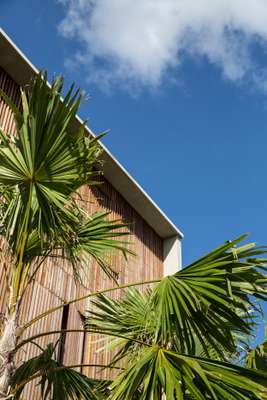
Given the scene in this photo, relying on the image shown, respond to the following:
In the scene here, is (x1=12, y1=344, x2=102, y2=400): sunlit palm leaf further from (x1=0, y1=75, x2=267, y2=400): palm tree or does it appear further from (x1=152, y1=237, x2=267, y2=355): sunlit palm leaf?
Answer: (x1=152, y1=237, x2=267, y2=355): sunlit palm leaf

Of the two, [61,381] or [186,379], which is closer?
[186,379]

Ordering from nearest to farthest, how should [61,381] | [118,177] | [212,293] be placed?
1. [212,293]
2. [61,381]
3. [118,177]

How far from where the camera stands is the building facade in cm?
809

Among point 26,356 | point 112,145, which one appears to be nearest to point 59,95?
point 26,356

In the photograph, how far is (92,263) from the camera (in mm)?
10047

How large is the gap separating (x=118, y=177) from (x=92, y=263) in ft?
7.59

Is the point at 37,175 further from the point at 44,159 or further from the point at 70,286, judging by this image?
the point at 70,286

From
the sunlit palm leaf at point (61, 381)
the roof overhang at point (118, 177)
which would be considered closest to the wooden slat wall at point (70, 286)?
the roof overhang at point (118, 177)

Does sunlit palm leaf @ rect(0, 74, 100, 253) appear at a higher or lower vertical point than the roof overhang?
lower

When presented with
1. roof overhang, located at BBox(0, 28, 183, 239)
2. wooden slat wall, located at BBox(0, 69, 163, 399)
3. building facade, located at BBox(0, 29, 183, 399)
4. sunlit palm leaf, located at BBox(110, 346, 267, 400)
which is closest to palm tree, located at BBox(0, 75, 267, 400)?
sunlit palm leaf, located at BBox(110, 346, 267, 400)

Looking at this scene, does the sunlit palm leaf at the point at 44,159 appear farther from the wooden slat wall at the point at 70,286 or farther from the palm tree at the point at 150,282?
the wooden slat wall at the point at 70,286

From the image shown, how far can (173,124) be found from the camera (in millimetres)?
11117

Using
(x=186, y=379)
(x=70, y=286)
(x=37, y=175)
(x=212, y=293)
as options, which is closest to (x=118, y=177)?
(x=70, y=286)

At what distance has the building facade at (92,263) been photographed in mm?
8094
